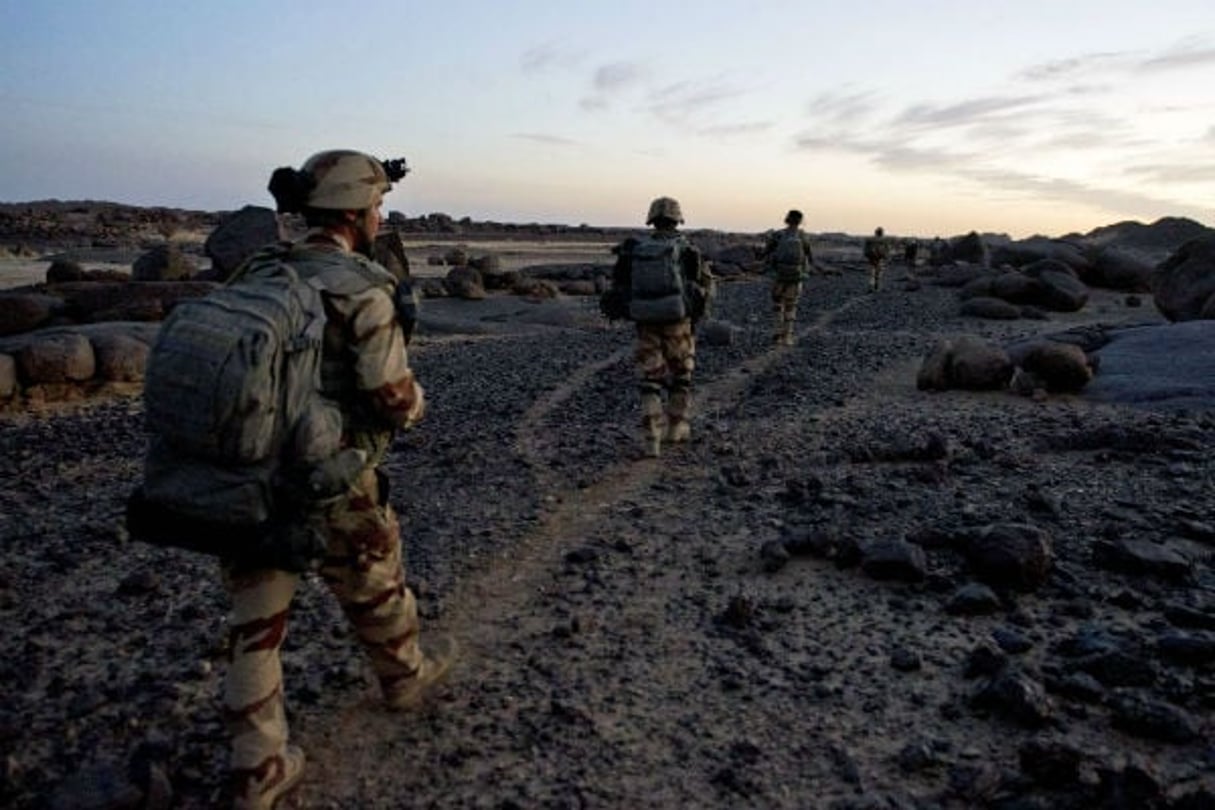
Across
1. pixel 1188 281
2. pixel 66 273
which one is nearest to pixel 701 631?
pixel 1188 281

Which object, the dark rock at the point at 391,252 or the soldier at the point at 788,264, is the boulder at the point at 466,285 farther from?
the dark rock at the point at 391,252

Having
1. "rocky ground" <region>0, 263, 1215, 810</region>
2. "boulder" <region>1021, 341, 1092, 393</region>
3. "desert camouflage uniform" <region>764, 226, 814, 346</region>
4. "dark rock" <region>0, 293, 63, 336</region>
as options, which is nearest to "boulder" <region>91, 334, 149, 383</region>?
"dark rock" <region>0, 293, 63, 336</region>

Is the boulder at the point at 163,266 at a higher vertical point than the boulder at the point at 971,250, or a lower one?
lower

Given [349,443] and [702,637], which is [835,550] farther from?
[349,443]

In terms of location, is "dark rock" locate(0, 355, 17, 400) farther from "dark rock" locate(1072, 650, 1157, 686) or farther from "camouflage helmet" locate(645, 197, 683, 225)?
"dark rock" locate(1072, 650, 1157, 686)

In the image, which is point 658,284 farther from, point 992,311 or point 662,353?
point 992,311

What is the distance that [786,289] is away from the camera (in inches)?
688

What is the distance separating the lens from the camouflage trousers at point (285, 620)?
11.8 feet

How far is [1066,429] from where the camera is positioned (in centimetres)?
970

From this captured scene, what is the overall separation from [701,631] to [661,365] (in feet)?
14.5

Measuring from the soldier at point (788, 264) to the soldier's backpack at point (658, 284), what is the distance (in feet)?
27.7

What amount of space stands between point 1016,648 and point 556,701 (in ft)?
8.08

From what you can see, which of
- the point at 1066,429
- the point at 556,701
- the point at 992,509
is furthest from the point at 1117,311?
the point at 556,701

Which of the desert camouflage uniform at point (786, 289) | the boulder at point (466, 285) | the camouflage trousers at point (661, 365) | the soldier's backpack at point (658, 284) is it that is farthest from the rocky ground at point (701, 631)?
the boulder at point (466, 285)
